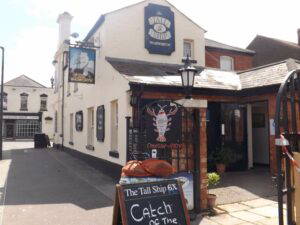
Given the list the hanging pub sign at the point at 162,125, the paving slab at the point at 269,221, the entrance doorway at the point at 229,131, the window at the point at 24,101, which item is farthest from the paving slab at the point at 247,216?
the window at the point at 24,101

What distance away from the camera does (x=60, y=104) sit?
73.5ft

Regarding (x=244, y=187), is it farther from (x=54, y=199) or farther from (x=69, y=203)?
(x=54, y=199)

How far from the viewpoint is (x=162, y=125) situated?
668cm

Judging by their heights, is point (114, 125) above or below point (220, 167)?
above

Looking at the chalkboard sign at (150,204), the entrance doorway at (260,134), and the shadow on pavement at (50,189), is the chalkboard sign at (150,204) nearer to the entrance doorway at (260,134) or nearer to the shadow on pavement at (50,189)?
the shadow on pavement at (50,189)

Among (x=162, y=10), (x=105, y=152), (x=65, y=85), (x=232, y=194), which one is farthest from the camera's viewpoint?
(x=65, y=85)

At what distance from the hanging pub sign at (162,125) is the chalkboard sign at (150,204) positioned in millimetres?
1876

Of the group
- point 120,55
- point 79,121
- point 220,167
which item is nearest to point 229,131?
point 220,167

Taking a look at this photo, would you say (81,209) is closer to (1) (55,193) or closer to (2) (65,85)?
(1) (55,193)

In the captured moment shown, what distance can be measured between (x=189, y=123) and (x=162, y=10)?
26.8 ft

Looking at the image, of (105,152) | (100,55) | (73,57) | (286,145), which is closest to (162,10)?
(100,55)

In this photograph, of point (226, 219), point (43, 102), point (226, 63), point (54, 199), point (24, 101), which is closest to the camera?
point (226, 219)

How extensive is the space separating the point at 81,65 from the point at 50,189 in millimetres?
5095

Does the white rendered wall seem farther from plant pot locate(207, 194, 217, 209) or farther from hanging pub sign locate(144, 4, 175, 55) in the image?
plant pot locate(207, 194, 217, 209)
